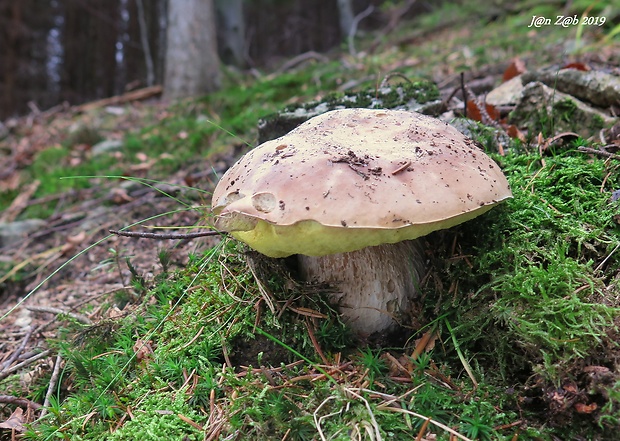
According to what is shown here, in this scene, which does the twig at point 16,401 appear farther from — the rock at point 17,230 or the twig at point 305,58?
the twig at point 305,58

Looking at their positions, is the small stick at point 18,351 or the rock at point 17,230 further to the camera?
the rock at point 17,230

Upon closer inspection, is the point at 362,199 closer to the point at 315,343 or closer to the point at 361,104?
the point at 315,343

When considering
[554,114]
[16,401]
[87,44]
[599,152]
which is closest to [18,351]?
[16,401]

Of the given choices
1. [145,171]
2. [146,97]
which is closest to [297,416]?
[145,171]

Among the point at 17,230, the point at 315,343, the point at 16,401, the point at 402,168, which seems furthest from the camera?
the point at 17,230

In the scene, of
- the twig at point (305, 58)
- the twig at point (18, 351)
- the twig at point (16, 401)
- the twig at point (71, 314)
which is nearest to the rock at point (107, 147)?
the twig at point (305, 58)
